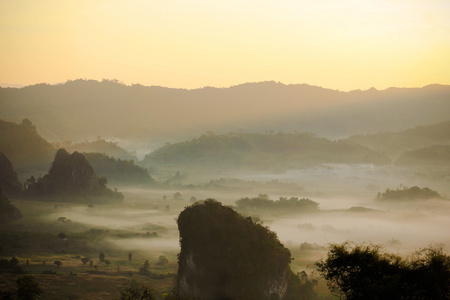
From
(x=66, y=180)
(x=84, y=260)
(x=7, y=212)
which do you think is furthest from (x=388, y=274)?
(x=66, y=180)

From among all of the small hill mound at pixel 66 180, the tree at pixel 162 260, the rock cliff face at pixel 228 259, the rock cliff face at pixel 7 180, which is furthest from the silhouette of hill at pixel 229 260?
the rock cliff face at pixel 7 180

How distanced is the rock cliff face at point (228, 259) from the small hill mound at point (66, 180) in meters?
111

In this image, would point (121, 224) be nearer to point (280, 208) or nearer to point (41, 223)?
point (41, 223)

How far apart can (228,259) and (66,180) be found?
11945 centimetres

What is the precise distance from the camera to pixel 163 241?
119m

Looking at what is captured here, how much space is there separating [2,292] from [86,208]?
94971mm

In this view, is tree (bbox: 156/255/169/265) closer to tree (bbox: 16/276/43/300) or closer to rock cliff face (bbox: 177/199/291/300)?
rock cliff face (bbox: 177/199/291/300)

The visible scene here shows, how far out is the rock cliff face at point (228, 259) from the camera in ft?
226

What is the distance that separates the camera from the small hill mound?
176000mm

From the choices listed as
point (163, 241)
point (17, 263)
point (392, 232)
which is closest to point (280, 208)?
point (392, 232)

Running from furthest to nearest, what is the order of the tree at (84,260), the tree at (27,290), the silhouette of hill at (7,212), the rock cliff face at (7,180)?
the rock cliff face at (7,180) → the silhouette of hill at (7,212) → the tree at (84,260) → the tree at (27,290)

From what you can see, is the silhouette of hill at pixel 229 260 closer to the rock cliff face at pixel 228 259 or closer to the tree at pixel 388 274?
the rock cliff face at pixel 228 259

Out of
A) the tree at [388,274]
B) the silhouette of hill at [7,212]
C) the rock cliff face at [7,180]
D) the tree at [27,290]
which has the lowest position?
the tree at [27,290]

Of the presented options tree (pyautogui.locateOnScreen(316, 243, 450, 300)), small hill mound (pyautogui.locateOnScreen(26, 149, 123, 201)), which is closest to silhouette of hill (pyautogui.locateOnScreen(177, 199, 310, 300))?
tree (pyautogui.locateOnScreen(316, 243, 450, 300))
